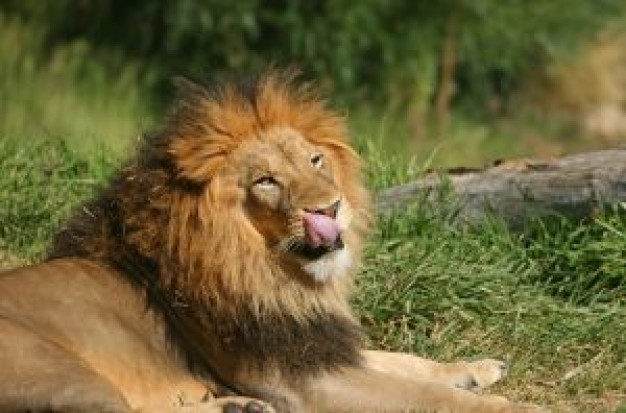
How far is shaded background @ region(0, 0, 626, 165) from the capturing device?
1778 centimetres

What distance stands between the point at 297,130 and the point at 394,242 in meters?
1.53

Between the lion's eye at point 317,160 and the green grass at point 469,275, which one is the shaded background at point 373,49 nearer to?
the green grass at point 469,275

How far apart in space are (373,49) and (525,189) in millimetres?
10891

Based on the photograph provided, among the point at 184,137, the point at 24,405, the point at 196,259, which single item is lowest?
the point at 24,405

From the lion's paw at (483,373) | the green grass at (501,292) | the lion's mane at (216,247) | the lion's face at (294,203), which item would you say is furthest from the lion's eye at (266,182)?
the green grass at (501,292)

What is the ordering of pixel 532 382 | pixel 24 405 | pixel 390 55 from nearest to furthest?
pixel 24 405, pixel 532 382, pixel 390 55

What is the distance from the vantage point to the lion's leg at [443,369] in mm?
6809

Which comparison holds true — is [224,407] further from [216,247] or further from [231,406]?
[216,247]

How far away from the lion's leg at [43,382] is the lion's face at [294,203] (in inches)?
30.6

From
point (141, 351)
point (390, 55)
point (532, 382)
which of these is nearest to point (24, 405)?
point (141, 351)

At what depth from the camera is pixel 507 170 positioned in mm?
8133

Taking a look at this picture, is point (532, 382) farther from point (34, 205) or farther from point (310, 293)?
point (34, 205)

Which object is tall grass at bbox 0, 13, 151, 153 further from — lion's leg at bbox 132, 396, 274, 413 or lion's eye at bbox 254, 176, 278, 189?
lion's leg at bbox 132, 396, 274, 413

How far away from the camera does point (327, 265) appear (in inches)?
244
